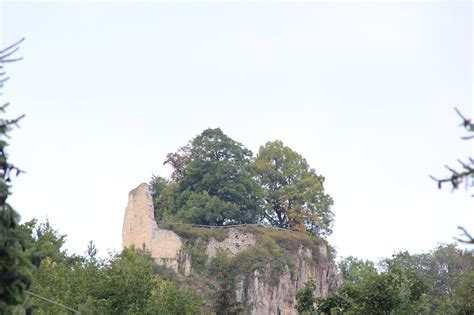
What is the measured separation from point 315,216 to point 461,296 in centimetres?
3397

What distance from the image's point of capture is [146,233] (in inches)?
2398

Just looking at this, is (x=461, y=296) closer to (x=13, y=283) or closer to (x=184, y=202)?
(x=13, y=283)

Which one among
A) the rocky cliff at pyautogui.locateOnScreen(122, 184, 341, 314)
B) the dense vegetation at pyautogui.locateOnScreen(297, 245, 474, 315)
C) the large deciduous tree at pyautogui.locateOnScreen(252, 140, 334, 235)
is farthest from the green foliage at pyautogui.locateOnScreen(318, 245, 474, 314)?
the large deciduous tree at pyautogui.locateOnScreen(252, 140, 334, 235)

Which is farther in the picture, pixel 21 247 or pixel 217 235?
pixel 217 235

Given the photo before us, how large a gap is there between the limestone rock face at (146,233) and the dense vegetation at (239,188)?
2.87m

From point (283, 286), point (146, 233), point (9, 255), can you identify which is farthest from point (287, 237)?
point (9, 255)

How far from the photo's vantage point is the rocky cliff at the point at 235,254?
59344 mm

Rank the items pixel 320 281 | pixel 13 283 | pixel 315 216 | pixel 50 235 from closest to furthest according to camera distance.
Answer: pixel 13 283, pixel 50 235, pixel 320 281, pixel 315 216

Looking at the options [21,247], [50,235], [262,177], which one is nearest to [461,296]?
[50,235]

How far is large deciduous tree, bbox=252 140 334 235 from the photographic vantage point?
227ft

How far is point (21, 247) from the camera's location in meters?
13.1

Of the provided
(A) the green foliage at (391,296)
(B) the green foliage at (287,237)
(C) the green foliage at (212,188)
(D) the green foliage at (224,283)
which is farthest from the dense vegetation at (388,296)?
(C) the green foliage at (212,188)

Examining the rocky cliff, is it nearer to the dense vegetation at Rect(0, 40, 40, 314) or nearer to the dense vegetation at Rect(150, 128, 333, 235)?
the dense vegetation at Rect(150, 128, 333, 235)

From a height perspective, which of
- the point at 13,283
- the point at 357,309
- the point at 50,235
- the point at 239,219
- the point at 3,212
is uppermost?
the point at 239,219
